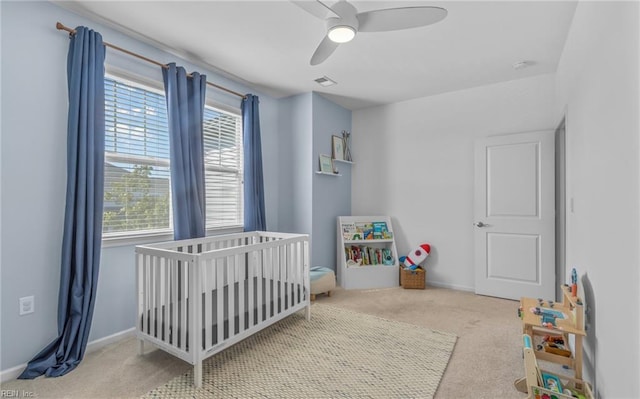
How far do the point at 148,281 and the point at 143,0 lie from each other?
68.8 inches

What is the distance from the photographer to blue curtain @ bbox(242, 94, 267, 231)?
10.6ft

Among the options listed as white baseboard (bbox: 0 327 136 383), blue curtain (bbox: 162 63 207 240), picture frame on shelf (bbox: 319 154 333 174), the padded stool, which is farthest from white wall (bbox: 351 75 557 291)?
white baseboard (bbox: 0 327 136 383)

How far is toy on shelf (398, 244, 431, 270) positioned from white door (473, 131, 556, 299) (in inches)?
20.9

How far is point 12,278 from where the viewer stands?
1796 millimetres

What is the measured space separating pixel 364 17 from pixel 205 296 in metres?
1.80

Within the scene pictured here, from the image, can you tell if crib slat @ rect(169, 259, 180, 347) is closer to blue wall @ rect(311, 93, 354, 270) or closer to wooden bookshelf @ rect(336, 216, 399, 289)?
blue wall @ rect(311, 93, 354, 270)

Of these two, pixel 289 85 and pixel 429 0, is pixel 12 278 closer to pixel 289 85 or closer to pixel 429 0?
pixel 289 85

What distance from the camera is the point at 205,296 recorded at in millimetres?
1818

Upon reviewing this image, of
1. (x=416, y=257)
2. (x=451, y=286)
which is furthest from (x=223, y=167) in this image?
(x=451, y=286)

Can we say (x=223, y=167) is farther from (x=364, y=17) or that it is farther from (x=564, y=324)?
(x=564, y=324)

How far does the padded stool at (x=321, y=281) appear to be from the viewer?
125 inches

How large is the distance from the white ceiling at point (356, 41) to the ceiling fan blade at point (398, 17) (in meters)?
0.28

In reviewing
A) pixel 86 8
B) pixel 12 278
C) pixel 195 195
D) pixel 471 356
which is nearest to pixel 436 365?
pixel 471 356

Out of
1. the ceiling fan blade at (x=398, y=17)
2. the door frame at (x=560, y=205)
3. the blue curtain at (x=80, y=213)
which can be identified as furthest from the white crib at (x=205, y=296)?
the door frame at (x=560, y=205)
